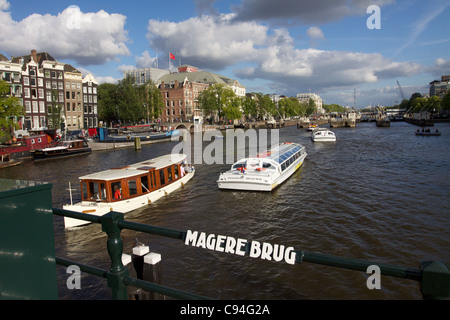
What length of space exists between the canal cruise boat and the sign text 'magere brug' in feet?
51.7

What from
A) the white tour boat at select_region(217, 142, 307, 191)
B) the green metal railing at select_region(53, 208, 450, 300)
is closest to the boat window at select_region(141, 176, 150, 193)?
the white tour boat at select_region(217, 142, 307, 191)

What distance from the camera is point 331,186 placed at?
84.3ft

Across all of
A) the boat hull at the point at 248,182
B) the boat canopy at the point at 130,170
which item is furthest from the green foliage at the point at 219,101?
the boat hull at the point at 248,182

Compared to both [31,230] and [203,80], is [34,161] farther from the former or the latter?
[203,80]

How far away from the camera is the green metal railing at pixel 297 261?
86.4 inches

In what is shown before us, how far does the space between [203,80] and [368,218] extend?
119m

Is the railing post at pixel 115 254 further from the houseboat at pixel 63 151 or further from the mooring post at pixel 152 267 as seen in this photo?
the houseboat at pixel 63 151

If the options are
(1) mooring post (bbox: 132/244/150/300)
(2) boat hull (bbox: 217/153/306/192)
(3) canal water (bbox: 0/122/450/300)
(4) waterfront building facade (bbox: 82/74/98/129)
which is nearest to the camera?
(1) mooring post (bbox: 132/244/150/300)

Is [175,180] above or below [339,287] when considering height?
above

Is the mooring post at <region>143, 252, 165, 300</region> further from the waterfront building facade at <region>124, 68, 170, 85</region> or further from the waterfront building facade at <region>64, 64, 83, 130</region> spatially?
the waterfront building facade at <region>124, 68, 170, 85</region>

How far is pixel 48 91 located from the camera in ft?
225

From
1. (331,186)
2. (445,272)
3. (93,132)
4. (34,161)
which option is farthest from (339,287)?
(93,132)

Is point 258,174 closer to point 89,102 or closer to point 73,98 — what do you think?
point 73,98

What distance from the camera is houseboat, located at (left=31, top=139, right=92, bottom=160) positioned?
147 feet
